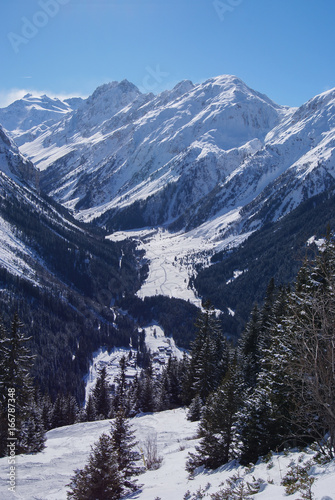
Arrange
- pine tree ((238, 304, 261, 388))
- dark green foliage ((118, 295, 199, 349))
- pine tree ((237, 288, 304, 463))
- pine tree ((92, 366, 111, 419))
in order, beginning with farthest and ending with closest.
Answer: dark green foliage ((118, 295, 199, 349)) → pine tree ((92, 366, 111, 419)) → pine tree ((238, 304, 261, 388)) → pine tree ((237, 288, 304, 463))

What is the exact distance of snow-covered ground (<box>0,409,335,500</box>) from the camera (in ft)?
48.5

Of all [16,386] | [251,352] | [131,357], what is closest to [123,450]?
[16,386]

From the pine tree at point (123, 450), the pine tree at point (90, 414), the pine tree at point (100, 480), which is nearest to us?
the pine tree at point (100, 480)

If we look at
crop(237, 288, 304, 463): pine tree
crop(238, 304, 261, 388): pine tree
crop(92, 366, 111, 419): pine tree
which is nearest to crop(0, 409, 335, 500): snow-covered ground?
crop(237, 288, 304, 463): pine tree

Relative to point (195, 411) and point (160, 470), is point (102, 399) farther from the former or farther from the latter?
point (160, 470)

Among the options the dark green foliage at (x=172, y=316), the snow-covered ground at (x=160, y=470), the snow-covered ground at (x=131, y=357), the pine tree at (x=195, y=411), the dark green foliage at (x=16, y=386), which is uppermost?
the dark green foliage at (x=172, y=316)

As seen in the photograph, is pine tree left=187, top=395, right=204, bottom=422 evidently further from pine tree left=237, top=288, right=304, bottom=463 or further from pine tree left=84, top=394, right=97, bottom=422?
pine tree left=84, top=394, right=97, bottom=422

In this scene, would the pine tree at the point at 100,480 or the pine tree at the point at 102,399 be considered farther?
the pine tree at the point at 102,399

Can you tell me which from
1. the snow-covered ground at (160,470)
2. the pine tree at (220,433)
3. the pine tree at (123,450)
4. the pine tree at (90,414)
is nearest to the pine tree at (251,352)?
the snow-covered ground at (160,470)

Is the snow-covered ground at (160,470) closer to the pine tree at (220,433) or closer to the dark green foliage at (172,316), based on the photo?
the pine tree at (220,433)

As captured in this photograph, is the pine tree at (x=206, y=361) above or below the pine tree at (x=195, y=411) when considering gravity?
above

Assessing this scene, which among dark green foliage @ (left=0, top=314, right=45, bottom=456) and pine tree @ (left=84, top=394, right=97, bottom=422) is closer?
dark green foliage @ (left=0, top=314, right=45, bottom=456)

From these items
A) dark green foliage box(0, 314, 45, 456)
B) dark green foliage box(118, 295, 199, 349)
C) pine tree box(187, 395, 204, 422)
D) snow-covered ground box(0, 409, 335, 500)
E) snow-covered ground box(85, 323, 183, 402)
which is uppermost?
dark green foliage box(118, 295, 199, 349)

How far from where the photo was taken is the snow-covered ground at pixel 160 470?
1479cm
